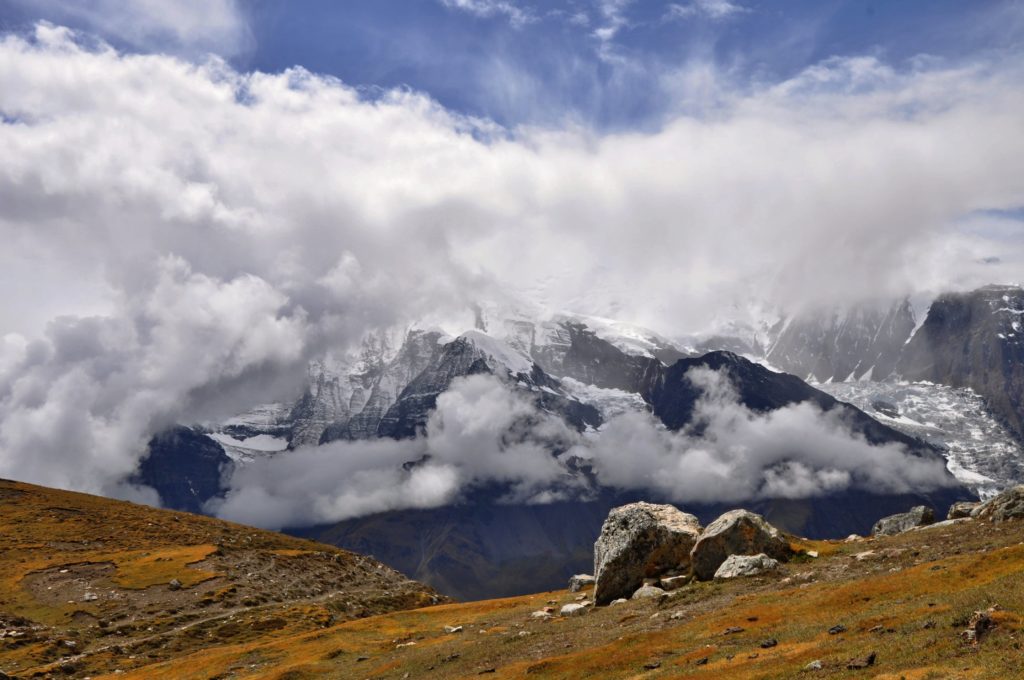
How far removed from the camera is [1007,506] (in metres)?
68.4

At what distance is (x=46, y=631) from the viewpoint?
3656 inches

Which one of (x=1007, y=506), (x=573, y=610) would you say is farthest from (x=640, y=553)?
(x=1007, y=506)

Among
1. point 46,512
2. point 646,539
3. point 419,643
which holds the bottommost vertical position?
point 419,643

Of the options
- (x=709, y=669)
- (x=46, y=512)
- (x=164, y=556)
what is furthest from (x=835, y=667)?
(x=46, y=512)

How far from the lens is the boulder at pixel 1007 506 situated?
220 feet

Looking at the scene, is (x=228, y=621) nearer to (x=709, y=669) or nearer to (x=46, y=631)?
(x=46, y=631)

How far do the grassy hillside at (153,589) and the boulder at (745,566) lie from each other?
168 ft

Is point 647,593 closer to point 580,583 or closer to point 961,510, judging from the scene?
point 580,583

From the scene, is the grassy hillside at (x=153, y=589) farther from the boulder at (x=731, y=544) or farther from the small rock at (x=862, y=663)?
the small rock at (x=862, y=663)

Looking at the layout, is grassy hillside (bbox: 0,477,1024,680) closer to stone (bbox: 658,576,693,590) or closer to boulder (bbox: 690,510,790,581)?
boulder (bbox: 690,510,790,581)

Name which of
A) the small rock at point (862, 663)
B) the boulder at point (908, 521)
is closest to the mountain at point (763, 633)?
the small rock at point (862, 663)

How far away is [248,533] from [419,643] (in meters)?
87.5

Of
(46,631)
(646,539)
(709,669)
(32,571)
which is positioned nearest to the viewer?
(709,669)

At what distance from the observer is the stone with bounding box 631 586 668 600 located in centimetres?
7100
